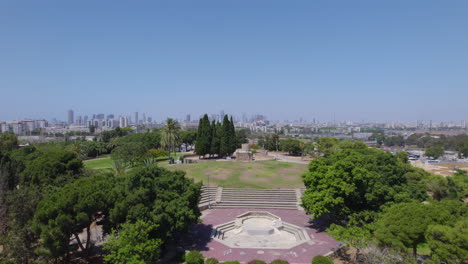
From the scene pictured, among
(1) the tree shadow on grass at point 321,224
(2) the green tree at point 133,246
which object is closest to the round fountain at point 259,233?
(1) the tree shadow on grass at point 321,224

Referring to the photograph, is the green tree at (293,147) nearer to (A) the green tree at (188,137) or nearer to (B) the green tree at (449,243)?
(A) the green tree at (188,137)

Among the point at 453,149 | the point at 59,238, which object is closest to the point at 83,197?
the point at 59,238

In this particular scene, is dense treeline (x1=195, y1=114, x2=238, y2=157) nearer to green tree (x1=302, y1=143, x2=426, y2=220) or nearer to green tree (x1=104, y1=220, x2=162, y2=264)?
green tree (x1=302, y1=143, x2=426, y2=220)

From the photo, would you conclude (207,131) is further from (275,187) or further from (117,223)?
(117,223)

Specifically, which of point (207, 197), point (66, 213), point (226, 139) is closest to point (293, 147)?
point (226, 139)

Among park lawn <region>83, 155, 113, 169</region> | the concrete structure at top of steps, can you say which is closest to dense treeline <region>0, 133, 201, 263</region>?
the concrete structure at top of steps

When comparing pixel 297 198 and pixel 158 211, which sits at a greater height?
pixel 158 211

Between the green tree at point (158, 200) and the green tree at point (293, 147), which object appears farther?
the green tree at point (293, 147)
